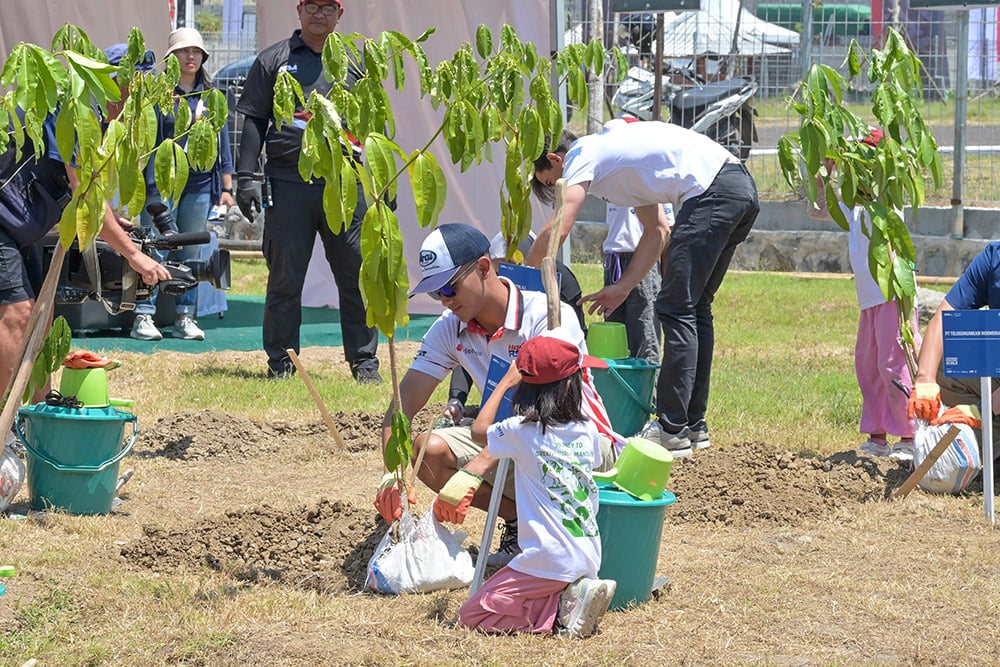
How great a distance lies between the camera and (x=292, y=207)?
26.7 feet

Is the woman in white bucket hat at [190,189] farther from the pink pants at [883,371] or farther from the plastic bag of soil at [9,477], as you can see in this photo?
the pink pants at [883,371]

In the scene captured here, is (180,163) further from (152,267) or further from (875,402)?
(875,402)

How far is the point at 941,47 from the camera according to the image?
12.7 meters

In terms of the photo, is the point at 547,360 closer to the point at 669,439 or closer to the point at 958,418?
the point at 958,418

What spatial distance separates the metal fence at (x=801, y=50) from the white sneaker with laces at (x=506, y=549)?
811 centimetres

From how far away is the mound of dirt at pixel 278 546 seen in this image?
4.52m

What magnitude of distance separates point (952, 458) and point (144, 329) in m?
5.78

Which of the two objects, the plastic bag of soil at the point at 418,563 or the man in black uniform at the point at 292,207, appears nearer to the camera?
the plastic bag of soil at the point at 418,563

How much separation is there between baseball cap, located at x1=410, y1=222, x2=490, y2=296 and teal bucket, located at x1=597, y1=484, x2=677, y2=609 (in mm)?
775

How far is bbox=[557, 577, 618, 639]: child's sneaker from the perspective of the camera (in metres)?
3.85

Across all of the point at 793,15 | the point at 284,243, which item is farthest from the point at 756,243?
the point at 284,243

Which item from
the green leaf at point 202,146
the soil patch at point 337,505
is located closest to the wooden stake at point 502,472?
the soil patch at point 337,505

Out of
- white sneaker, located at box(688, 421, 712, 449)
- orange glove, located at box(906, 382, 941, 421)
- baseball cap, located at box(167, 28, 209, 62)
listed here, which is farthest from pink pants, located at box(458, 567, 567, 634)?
baseball cap, located at box(167, 28, 209, 62)

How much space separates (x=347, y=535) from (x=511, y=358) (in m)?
0.92
